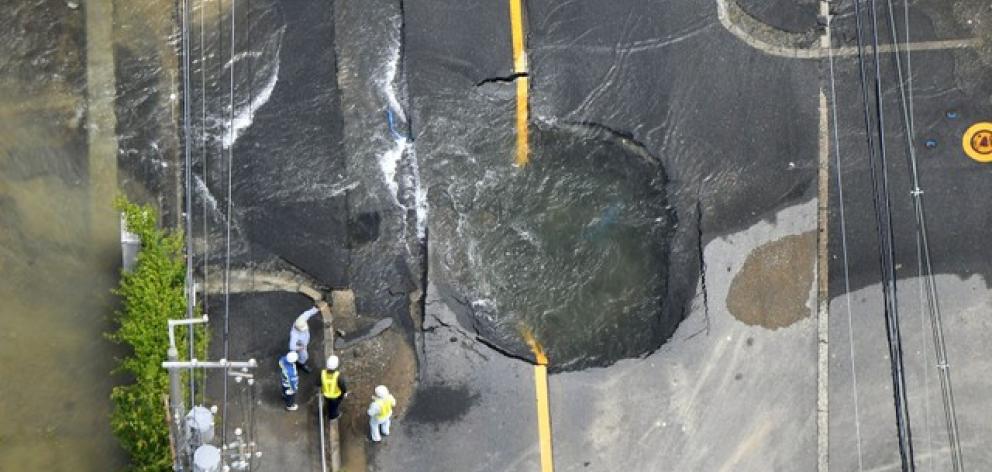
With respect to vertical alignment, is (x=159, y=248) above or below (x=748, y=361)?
above

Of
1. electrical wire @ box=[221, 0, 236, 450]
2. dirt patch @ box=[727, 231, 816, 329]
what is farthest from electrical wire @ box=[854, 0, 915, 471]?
electrical wire @ box=[221, 0, 236, 450]

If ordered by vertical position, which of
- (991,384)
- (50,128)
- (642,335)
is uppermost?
(50,128)

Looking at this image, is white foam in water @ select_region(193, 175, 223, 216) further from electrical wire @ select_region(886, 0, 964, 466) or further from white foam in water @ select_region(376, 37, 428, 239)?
electrical wire @ select_region(886, 0, 964, 466)

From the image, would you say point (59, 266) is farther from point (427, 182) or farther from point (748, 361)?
point (748, 361)

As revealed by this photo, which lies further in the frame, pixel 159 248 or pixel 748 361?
pixel 748 361

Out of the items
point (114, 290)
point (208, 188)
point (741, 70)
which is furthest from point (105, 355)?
point (741, 70)

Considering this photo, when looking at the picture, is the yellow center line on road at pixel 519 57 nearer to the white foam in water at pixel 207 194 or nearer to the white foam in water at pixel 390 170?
the white foam in water at pixel 390 170

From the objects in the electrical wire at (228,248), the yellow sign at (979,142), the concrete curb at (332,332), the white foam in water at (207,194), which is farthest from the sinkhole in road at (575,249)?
the yellow sign at (979,142)
